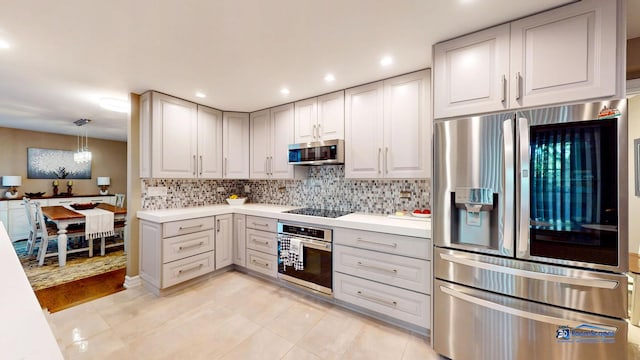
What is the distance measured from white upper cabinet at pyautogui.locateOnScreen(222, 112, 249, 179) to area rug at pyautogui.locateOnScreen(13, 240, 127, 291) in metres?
2.09

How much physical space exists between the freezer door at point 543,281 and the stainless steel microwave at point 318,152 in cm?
142

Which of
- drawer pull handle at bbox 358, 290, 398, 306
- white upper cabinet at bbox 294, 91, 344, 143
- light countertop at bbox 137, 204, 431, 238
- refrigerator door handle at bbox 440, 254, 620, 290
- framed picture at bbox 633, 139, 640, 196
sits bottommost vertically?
drawer pull handle at bbox 358, 290, 398, 306

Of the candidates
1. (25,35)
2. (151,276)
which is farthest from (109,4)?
(151,276)

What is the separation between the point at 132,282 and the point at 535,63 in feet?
13.8

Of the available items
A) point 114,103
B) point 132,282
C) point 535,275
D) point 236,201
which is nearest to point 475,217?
point 535,275

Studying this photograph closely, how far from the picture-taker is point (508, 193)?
1.53m

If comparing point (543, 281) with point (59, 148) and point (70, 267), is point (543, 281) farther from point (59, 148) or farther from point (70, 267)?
point (59, 148)

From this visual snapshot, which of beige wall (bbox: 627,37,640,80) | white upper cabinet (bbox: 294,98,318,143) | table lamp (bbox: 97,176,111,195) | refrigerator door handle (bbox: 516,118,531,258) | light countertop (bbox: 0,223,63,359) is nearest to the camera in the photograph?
light countertop (bbox: 0,223,63,359)

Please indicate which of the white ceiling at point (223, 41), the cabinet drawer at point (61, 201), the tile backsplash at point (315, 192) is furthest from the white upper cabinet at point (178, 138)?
the cabinet drawer at point (61, 201)

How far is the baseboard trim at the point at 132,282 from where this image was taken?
9.49ft

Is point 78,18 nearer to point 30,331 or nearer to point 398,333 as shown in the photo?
point 30,331

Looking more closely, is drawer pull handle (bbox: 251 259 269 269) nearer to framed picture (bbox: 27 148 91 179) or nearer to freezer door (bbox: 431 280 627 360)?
freezer door (bbox: 431 280 627 360)

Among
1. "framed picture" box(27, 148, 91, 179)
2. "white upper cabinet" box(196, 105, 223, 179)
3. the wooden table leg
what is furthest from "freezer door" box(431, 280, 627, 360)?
"framed picture" box(27, 148, 91, 179)

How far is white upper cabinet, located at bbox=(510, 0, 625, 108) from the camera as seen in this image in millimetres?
1354
